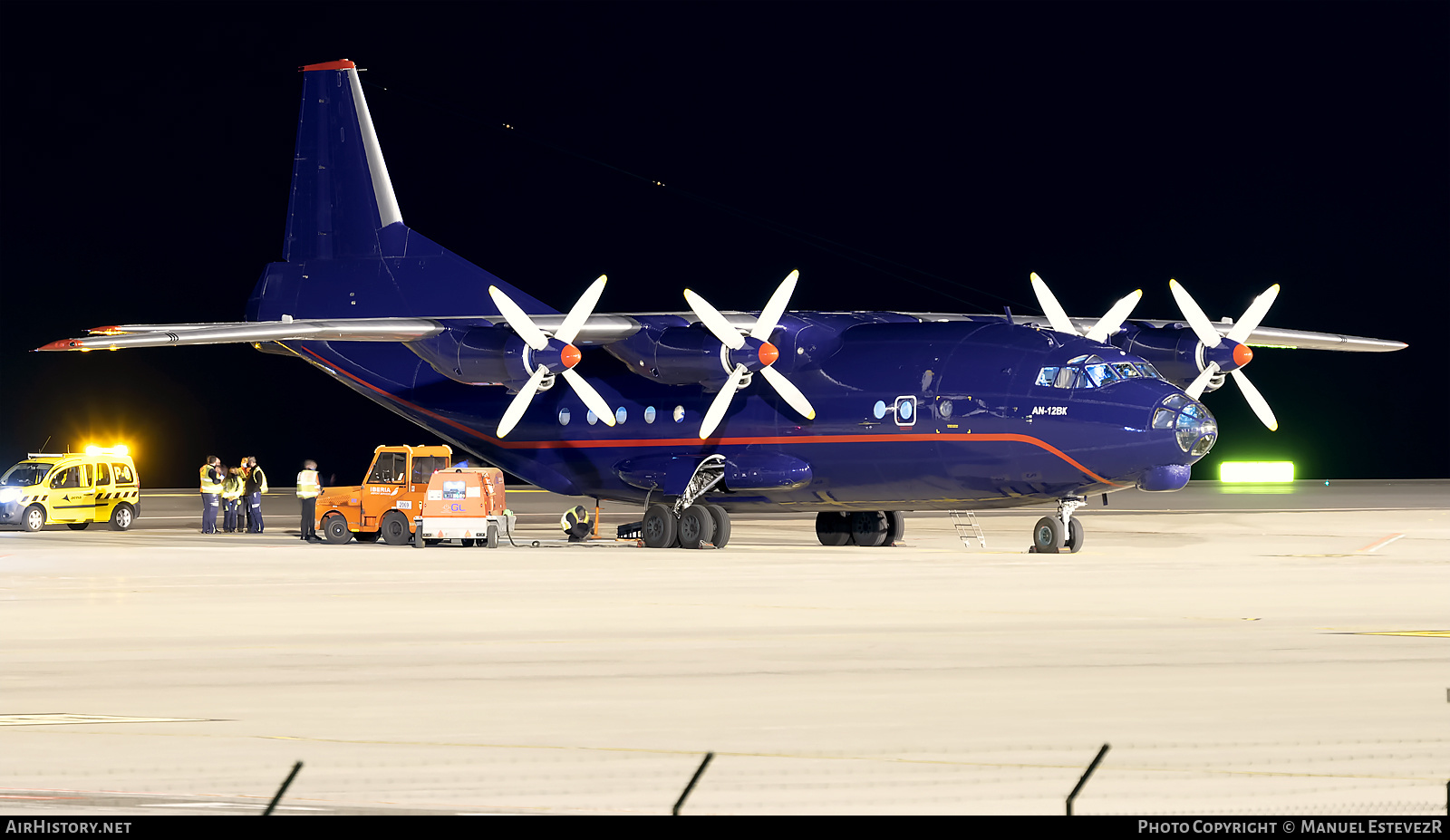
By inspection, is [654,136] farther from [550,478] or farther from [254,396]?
[550,478]

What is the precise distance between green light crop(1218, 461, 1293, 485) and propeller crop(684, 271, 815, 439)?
180 ft

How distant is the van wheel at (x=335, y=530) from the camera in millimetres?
34719

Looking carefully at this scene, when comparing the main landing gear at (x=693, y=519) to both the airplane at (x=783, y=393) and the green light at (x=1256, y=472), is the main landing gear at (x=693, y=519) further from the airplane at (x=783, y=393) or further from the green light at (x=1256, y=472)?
the green light at (x=1256, y=472)

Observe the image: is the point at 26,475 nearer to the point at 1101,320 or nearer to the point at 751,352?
the point at 751,352

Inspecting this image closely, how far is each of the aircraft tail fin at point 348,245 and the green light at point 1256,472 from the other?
52273 mm

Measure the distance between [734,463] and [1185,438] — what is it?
8551 mm

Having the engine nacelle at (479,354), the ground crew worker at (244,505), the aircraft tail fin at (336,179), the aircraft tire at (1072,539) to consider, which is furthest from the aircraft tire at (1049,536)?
the ground crew worker at (244,505)

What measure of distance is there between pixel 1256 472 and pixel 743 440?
54739 millimetres

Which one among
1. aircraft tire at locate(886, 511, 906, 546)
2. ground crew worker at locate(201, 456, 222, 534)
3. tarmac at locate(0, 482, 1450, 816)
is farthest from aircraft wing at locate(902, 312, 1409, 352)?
ground crew worker at locate(201, 456, 222, 534)

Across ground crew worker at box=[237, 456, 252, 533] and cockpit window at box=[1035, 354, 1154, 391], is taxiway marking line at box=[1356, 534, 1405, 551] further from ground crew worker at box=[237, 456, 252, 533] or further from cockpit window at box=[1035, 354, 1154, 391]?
ground crew worker at box=[237, 456, 252, 533]

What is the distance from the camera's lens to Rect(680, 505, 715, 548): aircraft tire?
31.8 meters

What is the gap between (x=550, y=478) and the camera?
35.2 metres

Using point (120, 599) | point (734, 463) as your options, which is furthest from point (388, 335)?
point (120, 599)

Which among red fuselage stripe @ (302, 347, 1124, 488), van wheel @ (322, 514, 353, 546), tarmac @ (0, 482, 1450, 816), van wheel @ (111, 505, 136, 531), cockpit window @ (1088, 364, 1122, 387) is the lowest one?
van wheel @ (111, 505, 136, 531)
